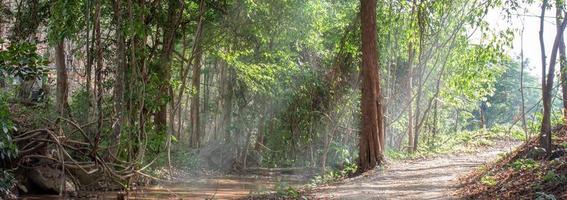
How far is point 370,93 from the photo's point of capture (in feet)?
50.8

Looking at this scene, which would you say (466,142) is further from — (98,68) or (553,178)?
(98,68)

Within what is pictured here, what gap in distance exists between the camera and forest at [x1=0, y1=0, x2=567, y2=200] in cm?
1073

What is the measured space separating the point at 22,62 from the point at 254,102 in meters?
18.0

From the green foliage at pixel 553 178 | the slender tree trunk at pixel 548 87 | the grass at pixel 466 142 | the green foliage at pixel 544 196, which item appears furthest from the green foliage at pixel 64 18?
the grass at pixel 466 142

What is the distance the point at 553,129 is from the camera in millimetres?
13203

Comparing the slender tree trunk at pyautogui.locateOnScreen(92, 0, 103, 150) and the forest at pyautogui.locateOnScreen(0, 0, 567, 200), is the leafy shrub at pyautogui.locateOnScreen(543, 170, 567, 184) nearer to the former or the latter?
the forest at pyautogui.locateOnScreen(0, 0, 567, 200)

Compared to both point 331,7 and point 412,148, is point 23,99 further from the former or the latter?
point 412,148

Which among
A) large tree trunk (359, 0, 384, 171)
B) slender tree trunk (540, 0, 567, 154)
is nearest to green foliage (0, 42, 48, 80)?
slender tree trunk (540, 0, 567, 154)

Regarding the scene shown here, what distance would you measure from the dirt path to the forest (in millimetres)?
62

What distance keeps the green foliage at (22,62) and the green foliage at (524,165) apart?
8445 millimetres

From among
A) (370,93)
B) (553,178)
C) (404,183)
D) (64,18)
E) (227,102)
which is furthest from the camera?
(227,102)

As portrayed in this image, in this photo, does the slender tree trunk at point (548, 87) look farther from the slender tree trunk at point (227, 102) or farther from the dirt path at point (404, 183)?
the slender tree trunk at point (227, 102)

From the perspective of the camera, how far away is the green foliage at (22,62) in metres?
8.00

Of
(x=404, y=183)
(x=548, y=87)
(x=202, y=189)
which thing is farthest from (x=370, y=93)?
(x=202, y=189)
